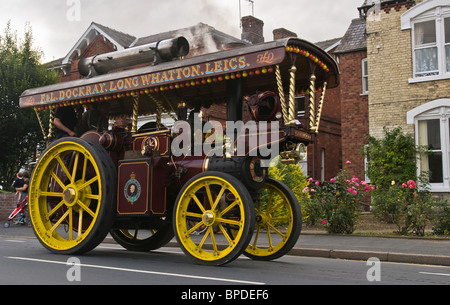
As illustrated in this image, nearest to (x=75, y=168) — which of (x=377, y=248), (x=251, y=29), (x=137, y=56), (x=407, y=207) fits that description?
(x=137, y=56)

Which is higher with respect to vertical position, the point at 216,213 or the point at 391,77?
the point at 391,77

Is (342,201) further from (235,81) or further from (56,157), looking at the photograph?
(56,157)

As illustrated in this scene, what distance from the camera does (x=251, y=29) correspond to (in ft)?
92.9

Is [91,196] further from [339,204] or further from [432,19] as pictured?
[432,19]

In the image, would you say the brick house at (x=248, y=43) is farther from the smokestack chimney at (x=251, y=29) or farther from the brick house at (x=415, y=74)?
the brick house at (x=415, y=74)

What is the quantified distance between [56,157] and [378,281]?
5.19 meters

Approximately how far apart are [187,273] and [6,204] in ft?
52.3

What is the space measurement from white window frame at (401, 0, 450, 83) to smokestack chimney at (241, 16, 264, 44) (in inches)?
440

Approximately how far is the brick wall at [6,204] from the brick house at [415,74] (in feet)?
43.5

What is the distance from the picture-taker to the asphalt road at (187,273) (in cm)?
556

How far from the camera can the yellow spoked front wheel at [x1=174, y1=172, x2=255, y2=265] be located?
6.49m
